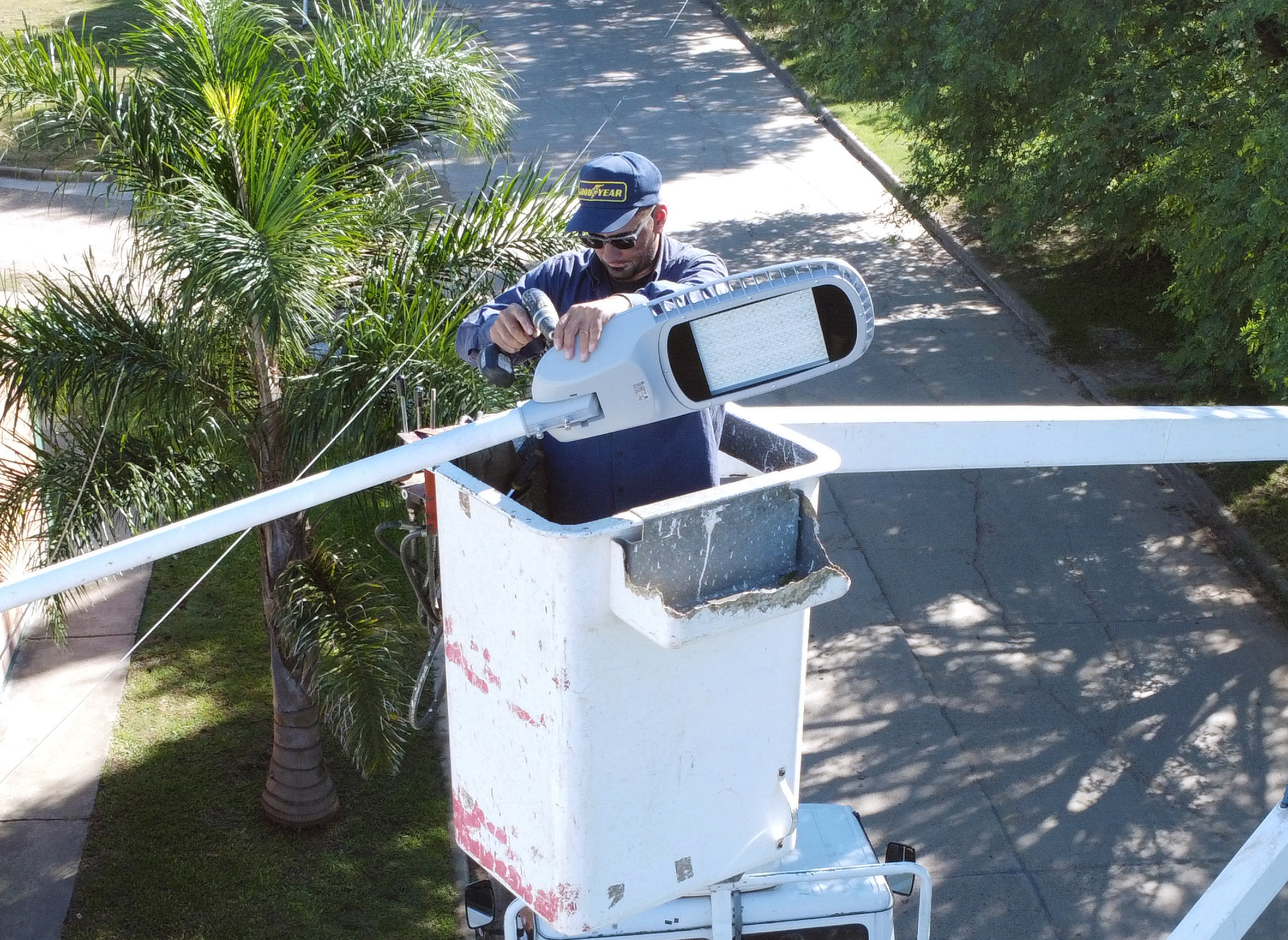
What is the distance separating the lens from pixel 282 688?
239 inches

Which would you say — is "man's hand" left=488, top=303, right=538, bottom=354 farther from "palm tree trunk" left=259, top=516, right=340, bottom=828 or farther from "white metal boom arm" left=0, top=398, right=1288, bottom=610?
"palm tree trunk" left=259, top=516, right=340, bottom=828

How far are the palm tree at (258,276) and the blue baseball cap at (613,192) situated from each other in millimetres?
1974

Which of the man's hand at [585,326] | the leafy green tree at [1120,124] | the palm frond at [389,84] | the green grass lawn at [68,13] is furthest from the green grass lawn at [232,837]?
the green grass lawn at [68,13]

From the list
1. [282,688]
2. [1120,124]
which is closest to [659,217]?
[282,688]

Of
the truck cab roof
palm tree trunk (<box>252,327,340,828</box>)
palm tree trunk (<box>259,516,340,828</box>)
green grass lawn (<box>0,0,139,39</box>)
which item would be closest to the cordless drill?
the truck cab roof

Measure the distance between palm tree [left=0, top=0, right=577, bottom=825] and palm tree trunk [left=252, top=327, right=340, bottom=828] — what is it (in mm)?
24

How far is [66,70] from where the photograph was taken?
4.74 meters

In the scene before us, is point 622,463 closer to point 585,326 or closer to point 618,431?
point 618,431

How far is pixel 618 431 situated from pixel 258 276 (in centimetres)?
267

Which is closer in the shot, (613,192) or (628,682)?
(628,682)

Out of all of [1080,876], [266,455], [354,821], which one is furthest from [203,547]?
[1080,876]

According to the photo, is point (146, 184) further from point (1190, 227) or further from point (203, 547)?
point (1190, 227)

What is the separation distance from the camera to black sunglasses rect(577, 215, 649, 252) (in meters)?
2.39

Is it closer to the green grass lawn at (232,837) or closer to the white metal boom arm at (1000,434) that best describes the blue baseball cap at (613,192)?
the white metal boom arm at (1000,434)
